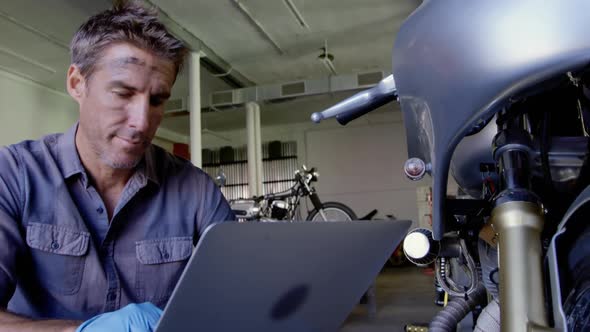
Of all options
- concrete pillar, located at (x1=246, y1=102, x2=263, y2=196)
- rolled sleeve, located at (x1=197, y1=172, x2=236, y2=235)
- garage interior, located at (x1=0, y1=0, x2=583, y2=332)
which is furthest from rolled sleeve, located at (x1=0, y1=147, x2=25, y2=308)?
concrete pillar, located at (x1=246, y1=102, x2=263, y2=196)

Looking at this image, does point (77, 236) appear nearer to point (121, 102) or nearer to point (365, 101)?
point (121, 102)

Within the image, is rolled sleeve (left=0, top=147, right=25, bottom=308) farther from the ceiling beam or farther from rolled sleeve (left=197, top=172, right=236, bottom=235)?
the ceiling beam

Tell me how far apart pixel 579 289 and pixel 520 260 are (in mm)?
86

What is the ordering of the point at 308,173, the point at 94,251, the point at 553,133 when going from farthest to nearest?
the point at 308,173 < the point at 94,251 < the point at 553,133

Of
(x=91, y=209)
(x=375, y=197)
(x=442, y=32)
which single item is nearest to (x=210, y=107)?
(x=375, y=197)

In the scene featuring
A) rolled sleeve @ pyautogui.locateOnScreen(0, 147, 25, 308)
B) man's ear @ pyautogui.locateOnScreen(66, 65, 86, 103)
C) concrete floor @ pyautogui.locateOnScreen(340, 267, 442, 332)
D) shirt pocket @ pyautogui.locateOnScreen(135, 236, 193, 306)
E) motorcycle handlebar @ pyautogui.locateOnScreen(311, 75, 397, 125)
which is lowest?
concrete floor @ pyautogui.locateOnScreen(340, 267, 442, 332)

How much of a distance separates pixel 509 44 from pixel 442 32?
0.27ft

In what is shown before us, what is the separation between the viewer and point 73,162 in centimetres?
95

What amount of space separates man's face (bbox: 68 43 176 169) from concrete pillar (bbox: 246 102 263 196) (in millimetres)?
6254

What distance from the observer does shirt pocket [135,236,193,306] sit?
97 cm

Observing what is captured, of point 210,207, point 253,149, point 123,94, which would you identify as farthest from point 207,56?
point 123,94

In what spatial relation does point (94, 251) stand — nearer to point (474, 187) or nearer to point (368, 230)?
point (368, 230)

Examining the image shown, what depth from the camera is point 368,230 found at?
0.61 meters

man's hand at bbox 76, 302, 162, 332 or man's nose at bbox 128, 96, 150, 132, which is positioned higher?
man's nose at bbox 128, 96, 150, 132
